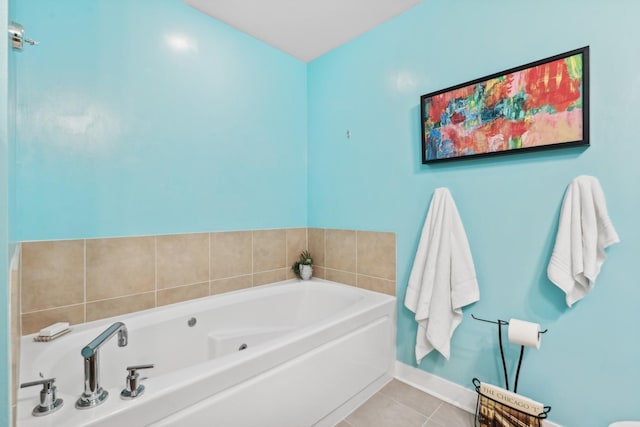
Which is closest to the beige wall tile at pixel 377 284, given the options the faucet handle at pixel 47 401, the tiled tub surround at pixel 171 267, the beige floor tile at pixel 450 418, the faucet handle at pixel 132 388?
the tiled tub surround at pixel 171 267

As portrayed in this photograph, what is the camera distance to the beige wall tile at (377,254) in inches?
81.7

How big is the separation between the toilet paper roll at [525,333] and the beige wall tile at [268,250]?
1686mm

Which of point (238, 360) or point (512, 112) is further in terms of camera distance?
point (512, 112)

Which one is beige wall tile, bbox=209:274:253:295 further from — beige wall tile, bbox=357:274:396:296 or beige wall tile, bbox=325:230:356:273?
beige wall tile, bbox=357:274:396:296

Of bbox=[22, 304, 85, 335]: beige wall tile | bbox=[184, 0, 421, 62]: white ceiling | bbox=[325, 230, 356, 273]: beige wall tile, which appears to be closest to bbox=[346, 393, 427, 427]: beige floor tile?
bbox=[325, 230, 356, 273]: beige wall tile

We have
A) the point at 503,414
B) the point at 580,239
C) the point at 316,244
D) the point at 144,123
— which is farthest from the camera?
the point at 316,244

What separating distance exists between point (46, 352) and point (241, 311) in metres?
1.02

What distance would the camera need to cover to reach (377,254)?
216cm

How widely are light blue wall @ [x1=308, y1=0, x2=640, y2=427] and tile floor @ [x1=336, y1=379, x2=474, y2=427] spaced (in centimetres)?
19

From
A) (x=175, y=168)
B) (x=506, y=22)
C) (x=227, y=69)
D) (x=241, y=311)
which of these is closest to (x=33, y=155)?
(x=175, y=168)

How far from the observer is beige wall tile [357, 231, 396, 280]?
6.81 ft

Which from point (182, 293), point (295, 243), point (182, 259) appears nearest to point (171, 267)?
point (182, 259)

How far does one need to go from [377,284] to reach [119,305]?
66.5 inches

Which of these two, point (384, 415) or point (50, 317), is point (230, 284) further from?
point (384, 415)
